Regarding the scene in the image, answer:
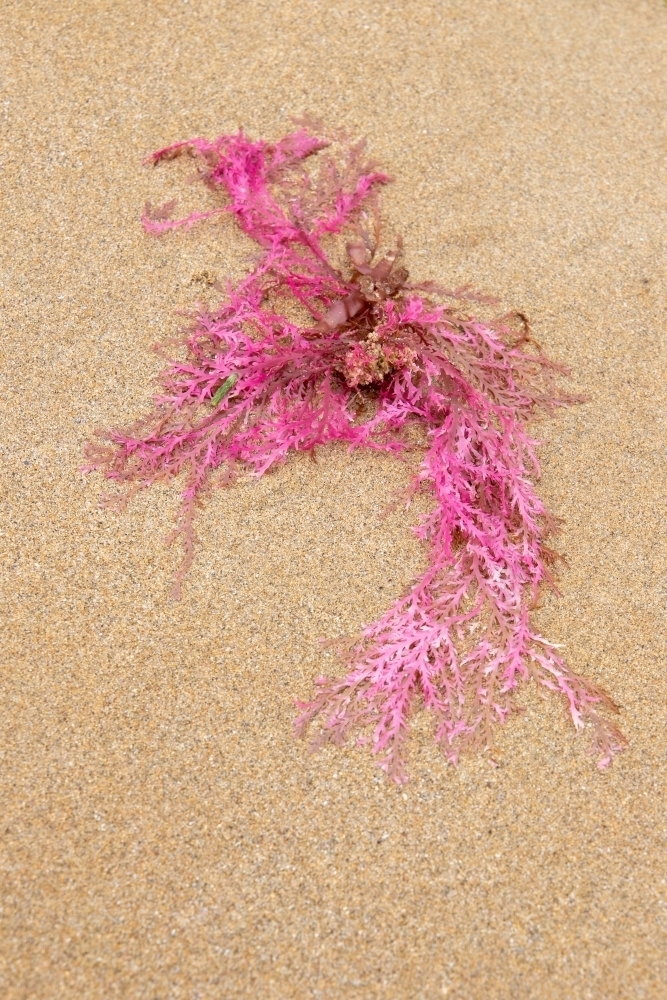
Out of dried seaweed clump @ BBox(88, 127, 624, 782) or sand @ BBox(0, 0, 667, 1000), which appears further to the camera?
dried seaweed clump @ BBox(88, 127, 624, 782)

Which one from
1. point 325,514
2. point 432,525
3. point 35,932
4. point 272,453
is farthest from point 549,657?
point 35,932

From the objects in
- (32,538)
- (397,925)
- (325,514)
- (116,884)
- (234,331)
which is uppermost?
(234,331)

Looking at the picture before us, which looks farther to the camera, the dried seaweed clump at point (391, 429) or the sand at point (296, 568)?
the dried seaweed clump at point (391, 429)

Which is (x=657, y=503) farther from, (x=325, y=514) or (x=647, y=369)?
(x=325, y=514)
